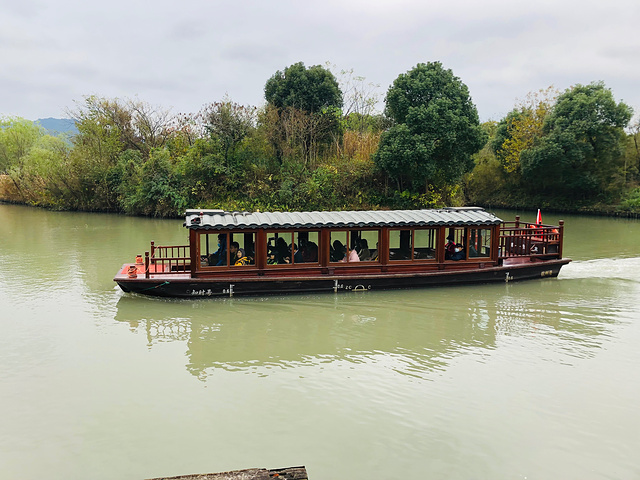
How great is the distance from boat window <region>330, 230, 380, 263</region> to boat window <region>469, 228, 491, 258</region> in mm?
2359

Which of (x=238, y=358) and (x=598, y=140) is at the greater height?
(x=598, y=140)

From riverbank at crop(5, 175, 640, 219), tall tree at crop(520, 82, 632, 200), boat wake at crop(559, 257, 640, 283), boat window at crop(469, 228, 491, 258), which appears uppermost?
tall tree at crop(520, 82, 632, 200)

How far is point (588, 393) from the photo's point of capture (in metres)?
Answer: 6.82

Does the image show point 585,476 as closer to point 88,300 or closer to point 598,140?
point 88,300

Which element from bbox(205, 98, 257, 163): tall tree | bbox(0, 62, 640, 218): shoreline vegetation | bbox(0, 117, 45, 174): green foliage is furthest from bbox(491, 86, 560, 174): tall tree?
bbox(0, 117, 45, 174): green foliage

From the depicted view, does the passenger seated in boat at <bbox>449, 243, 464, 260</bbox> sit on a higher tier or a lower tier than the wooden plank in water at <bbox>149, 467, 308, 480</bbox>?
higher

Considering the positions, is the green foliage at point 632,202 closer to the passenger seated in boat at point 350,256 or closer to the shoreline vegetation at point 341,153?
the shoreline vegetation at point 341,153

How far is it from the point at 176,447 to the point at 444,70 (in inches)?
917

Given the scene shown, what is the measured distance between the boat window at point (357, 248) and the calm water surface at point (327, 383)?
38.0 inches

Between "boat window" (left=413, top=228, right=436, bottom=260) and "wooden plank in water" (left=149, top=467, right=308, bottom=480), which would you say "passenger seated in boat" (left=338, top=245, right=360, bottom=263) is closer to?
"boat window" (left=413, top=228, right=436, bottom=260)

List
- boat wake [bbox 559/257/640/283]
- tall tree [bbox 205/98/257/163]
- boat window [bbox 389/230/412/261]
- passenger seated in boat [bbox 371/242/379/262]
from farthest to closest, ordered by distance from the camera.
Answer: tall tree [bbox 205/98/257/163]
boat wake [bbox 559/257/640/283]
boat window [bbox 389/230/412/261]
passenger seated in boat [bbox 371/242/379/262]

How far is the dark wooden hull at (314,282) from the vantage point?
1086 cm

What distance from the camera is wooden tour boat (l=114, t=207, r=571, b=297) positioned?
36.1 feet

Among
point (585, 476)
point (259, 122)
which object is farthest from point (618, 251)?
point (259, 122)
